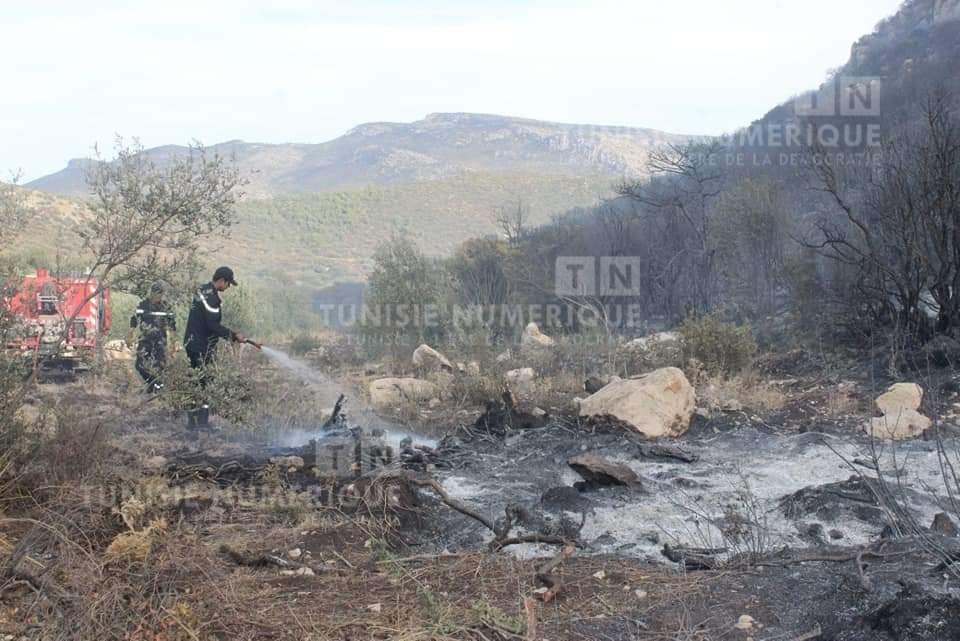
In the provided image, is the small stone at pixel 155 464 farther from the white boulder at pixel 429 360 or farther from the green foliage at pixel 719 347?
the white boulder at pixel 429 360

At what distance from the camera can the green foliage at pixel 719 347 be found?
1105 centimetres

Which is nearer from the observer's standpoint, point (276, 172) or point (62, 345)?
point (62, 345)

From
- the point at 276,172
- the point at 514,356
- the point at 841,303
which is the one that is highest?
the point at 276,172

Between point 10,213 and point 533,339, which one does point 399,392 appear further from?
point 10,213

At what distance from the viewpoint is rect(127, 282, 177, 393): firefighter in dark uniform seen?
6.53 m

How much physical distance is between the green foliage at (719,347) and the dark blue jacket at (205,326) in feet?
18.8

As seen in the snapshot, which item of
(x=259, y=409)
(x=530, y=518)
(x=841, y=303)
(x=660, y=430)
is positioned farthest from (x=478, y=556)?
(x=841, y=303)

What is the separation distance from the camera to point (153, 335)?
8.12 m

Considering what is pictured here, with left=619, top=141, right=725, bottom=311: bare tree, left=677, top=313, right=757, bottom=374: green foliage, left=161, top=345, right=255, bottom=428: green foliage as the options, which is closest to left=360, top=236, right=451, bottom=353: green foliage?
left=619, top=141, right=725, bottom=311: bare tree

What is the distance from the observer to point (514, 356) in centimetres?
1430

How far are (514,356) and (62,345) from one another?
8.95 meters

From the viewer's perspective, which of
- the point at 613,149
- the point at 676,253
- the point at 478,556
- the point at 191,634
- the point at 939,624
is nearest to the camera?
the point at 939,624

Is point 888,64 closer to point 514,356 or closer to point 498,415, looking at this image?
point 514,356

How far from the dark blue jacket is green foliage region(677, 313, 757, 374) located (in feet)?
18.8
